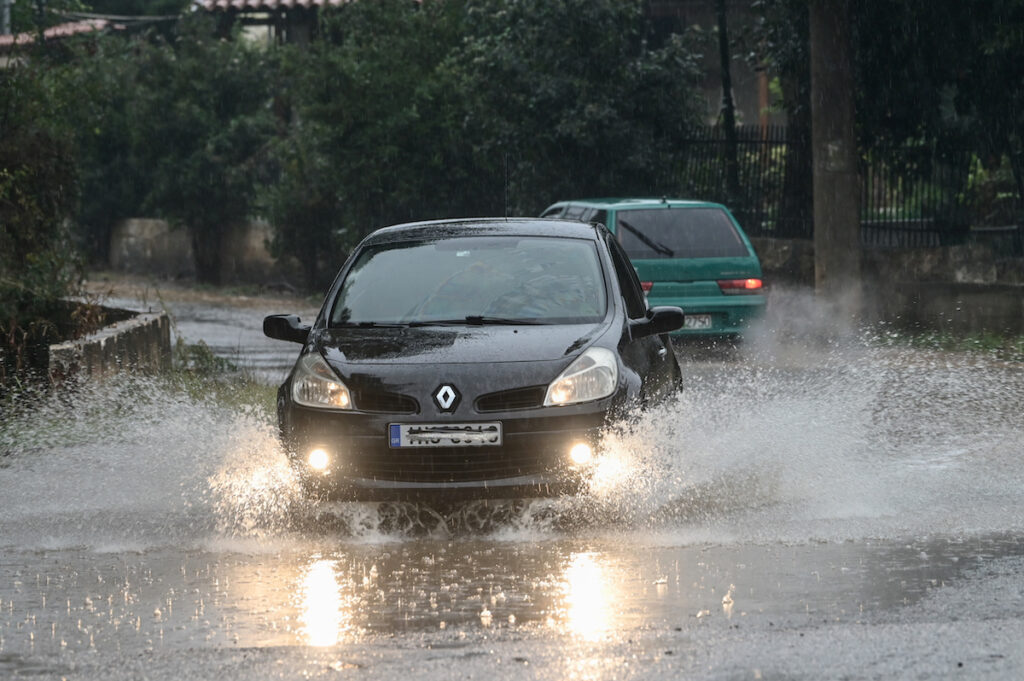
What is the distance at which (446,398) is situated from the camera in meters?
7.57

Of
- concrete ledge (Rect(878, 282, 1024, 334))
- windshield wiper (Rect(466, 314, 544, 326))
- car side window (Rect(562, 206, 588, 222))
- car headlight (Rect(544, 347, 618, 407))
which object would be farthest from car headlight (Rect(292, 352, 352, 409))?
concrete ledge (Rect(878, 282, 1024, 334))

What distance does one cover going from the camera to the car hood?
7.78m

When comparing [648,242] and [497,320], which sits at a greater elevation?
[497,320]

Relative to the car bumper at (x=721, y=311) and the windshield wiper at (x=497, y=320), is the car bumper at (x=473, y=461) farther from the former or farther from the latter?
the car bumper at (x=721, y=311)

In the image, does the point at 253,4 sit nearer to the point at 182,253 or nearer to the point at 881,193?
the point at 182,253

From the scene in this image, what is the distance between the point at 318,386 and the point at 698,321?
7.99m

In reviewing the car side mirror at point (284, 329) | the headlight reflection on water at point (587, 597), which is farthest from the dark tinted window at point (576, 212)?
the headlight reflection on water at point (587, 597)

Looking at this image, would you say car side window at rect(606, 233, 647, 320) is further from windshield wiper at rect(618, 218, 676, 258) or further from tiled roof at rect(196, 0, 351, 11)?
tiled roof at rect(196, 0, 351, 11)

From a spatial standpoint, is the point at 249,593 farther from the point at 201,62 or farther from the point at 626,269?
the point at 201,62

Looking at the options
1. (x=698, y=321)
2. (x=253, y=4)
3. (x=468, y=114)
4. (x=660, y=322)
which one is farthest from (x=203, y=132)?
(x=660, y=322)

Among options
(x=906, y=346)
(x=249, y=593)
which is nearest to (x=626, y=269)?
(x=249, y=593)

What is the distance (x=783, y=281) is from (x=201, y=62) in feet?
43.1

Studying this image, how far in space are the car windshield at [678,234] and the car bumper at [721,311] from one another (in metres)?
0.45

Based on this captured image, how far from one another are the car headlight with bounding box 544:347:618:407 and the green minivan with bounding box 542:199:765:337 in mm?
7417
